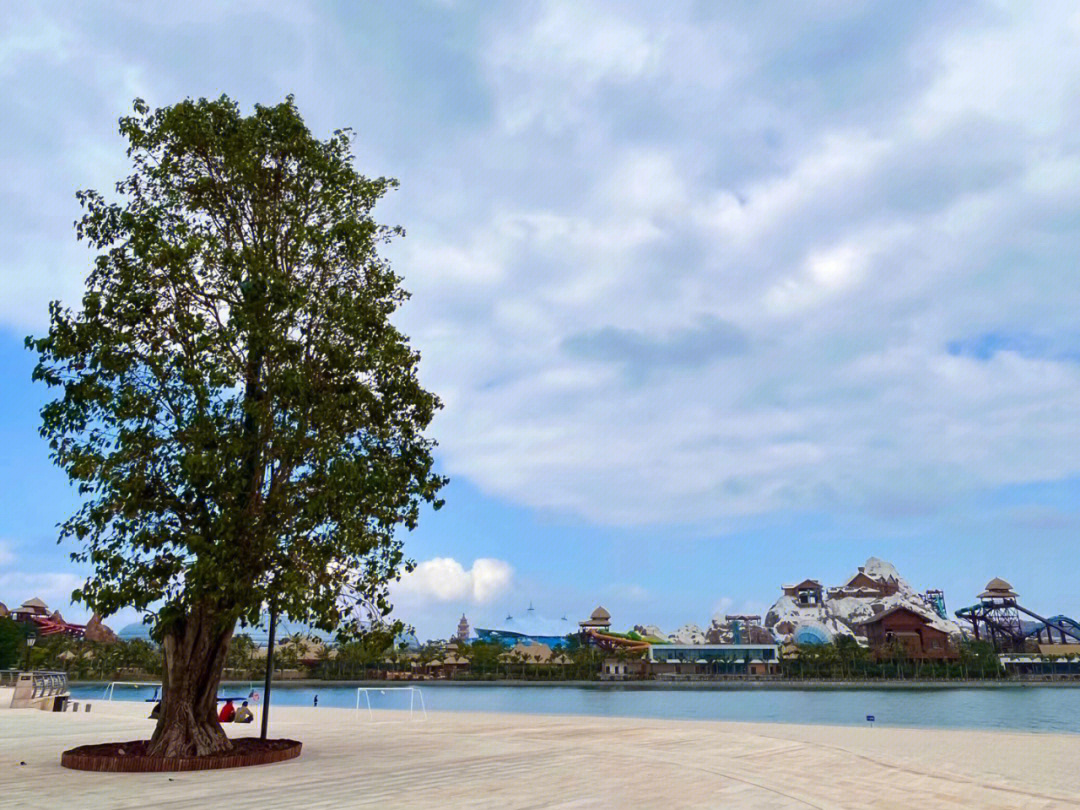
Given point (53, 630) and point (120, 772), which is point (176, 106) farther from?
point (53, 630)

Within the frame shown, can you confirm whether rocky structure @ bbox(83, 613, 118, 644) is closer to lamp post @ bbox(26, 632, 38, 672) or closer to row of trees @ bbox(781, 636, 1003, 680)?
lamp post @ bbox(26, 632, 38, 672)

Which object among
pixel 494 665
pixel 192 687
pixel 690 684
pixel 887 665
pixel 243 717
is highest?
pixel 192 687

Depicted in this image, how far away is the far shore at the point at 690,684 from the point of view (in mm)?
135500

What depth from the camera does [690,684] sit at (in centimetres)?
14425

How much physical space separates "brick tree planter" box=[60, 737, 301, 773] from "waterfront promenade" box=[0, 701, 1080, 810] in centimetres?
50

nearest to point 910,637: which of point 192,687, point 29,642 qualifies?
point 192,687

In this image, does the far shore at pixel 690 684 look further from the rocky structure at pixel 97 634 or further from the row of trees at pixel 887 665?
the rocky structure at pixel 97 634

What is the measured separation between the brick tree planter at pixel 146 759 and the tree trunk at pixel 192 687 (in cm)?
47

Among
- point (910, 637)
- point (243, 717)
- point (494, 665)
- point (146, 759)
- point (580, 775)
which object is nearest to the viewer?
point (580, 775)

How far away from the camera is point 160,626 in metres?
16.6

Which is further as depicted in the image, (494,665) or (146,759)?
(494,665)

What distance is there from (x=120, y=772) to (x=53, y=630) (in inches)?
7716

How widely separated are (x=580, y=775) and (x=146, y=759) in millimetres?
8331

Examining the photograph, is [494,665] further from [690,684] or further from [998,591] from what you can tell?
[998,591]
